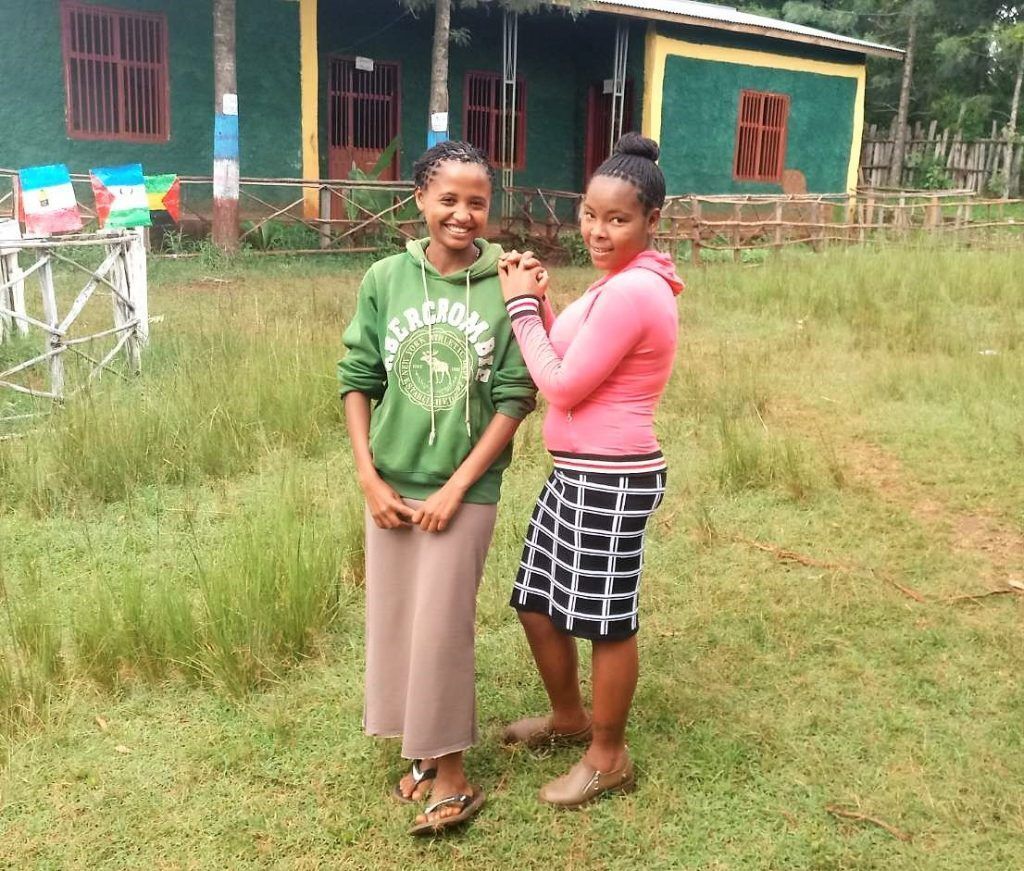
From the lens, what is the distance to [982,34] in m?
21.2

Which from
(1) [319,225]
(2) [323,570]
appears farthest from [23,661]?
(1) [319,225]

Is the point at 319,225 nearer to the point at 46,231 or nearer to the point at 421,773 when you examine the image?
the point at 46,231

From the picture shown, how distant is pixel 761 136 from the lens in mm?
16469

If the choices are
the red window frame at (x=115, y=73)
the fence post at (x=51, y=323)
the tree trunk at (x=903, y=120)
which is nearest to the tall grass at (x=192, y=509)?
the fence post at (x=51, y=323)

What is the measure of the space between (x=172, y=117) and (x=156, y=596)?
10638 mm

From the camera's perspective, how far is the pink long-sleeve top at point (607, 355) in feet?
6.98

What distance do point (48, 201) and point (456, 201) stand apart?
4096 millimetres

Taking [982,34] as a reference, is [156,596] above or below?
below

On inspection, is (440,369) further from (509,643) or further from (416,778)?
(509,643)

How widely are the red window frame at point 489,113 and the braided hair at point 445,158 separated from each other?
13027mm

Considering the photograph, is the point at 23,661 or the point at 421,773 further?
the point at 23,661

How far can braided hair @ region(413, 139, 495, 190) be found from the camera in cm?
221

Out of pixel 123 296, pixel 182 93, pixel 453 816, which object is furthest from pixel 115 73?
pixel 453 816

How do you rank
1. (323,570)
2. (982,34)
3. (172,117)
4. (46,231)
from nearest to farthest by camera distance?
(323,570) → (46,231) → (172,117) → (982,34)
